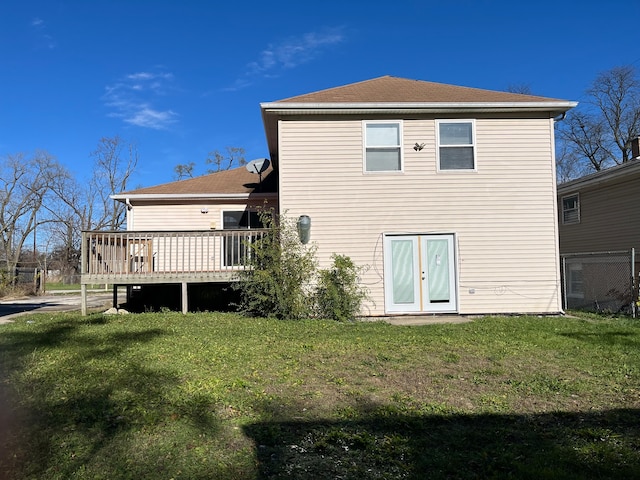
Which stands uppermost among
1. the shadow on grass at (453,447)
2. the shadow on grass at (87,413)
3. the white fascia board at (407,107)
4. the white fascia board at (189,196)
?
the white fascia board at (407,107)

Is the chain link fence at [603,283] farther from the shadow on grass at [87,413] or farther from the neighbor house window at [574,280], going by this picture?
the shadow on grass at [87,413]

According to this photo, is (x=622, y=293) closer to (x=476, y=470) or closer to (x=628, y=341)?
(x=628, y=341)

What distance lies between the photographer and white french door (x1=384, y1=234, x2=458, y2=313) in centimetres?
1023

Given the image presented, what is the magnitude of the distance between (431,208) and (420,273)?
149 cm

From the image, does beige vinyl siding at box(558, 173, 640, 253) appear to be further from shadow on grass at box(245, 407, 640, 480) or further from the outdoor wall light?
shadow on grass at box(245, 407, 640, 480)

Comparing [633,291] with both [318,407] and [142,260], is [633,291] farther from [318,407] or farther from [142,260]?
[142,260]

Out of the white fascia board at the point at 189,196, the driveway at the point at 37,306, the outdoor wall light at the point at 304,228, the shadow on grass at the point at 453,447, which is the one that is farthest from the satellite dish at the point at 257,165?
the shadow on grass at the point at 453,447

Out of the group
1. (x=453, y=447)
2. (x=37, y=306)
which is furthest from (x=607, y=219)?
(x=37, y=306)

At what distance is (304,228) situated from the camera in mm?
9977

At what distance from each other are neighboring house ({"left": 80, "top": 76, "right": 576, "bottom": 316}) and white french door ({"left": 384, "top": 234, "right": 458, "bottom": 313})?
2 centimetres

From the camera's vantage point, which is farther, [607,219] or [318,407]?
[607,219]

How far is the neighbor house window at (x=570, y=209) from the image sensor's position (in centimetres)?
1488

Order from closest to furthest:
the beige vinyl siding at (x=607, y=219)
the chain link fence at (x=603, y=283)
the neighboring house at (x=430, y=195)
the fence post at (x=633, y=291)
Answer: the fence post at (x=633, y=291)
the neighboring house at (x=430, y=195)
the chain link fence at (x=603, y=283)
the beige vinyl siding at (x=607, y=219)

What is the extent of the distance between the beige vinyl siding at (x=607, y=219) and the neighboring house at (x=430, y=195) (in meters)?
3.63
